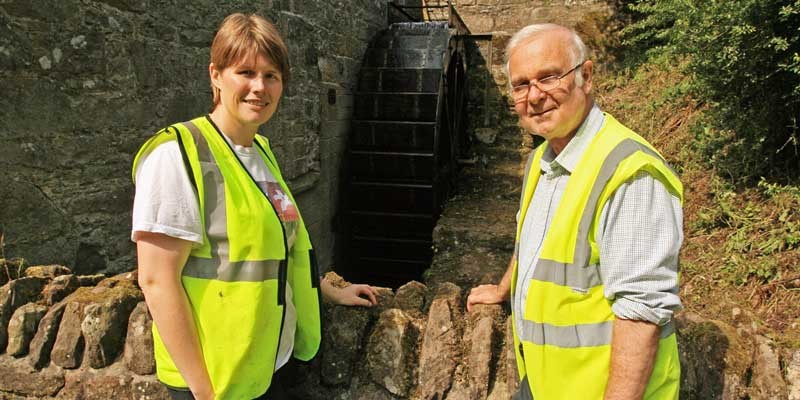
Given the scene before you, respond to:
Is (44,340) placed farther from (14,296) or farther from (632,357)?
(632,357)

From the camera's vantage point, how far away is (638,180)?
3.60 feet

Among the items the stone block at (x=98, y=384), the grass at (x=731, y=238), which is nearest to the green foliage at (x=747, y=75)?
the grass at (x=731, y=238)

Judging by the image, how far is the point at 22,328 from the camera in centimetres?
166

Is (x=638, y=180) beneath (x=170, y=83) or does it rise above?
beneath

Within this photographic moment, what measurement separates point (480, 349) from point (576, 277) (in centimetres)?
49

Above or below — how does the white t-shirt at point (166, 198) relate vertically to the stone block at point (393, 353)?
above

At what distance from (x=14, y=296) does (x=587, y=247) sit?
177cm

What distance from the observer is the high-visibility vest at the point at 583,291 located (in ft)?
3.75

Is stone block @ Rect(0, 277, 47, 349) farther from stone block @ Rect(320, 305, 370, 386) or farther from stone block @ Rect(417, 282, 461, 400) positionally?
stone block @ Rect(417, 282, 461, 400)

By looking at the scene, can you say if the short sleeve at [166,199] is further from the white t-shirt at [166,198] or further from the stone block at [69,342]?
the stone block at [69,342]

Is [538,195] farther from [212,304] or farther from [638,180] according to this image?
[212,304]

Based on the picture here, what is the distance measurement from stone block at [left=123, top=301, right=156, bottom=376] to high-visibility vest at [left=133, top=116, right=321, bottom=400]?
0.33m

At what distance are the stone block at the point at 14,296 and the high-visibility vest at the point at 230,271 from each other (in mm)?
764

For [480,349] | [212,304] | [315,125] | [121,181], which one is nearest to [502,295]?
[480,349]
